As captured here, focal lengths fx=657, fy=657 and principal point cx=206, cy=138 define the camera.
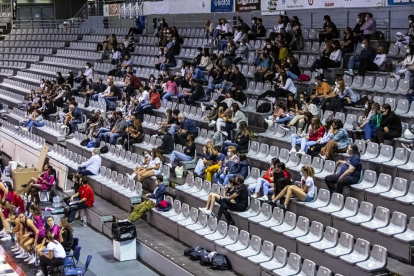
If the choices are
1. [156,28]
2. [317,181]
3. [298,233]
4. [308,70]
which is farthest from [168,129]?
[156,28]

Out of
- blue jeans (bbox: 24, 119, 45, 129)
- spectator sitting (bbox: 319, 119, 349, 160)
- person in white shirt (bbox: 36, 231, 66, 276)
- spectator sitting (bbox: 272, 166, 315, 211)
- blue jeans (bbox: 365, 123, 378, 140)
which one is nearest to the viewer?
spectator sitting (bbox: 272, 166, 315, 211)

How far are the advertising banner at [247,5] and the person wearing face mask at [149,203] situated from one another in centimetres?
858

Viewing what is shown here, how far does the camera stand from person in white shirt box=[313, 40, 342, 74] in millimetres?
15281

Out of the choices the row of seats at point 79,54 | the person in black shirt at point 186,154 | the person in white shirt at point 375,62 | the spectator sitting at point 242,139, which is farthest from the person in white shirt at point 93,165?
the row of seats at point 79,54

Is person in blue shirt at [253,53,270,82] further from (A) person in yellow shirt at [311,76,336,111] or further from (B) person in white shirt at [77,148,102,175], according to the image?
(B) person in white shirt at [77,148,102,175]

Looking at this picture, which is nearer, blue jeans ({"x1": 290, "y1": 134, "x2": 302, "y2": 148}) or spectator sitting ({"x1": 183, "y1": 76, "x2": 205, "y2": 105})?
blue jeans ({"x1": 290, "y1": 134, "x2": 302, "y2": 148})

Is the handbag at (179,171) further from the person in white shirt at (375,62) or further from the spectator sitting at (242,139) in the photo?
the person in white shirt at (375,62)

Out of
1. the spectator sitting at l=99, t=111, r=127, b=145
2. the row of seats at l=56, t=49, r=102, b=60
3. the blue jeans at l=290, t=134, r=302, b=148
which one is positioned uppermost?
the row of seats at l=56, t=49, r=102, b=60

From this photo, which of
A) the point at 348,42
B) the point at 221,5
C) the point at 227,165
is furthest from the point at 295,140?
the point at 221,5

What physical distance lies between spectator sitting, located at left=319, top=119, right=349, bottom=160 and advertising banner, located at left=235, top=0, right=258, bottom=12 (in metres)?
8.46

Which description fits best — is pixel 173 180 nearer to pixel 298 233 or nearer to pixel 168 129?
pixel 168 129

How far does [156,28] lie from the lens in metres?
24.0

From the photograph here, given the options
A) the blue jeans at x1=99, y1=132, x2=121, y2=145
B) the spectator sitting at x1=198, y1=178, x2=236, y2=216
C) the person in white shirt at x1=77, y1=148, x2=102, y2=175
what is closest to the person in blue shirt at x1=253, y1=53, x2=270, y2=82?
the blue jeans at x1=99, y1=132, x2=121, y2=145

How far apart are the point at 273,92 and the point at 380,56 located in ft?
8.22
